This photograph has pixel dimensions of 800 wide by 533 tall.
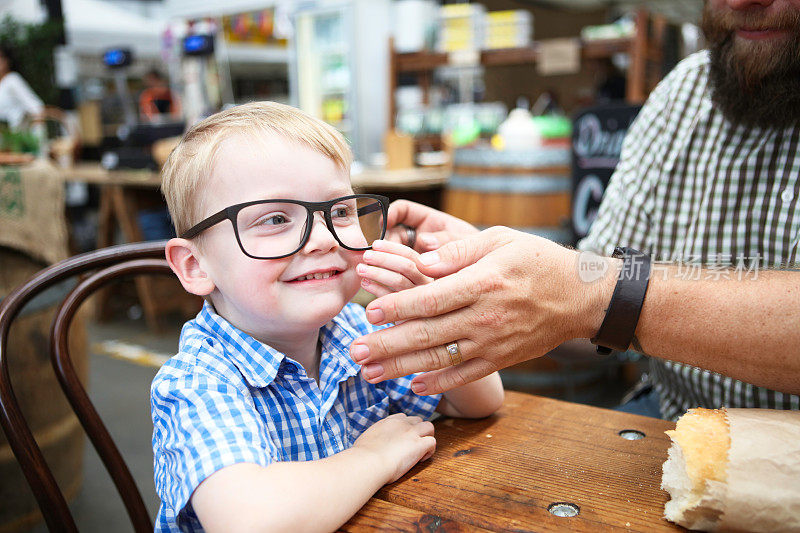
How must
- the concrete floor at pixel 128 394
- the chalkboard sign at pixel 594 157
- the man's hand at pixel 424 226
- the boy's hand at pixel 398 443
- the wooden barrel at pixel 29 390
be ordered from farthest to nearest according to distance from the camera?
the chalkboard sign at pixel 594 157
the concrete floor at pixel 128 394
the wooden barrel at pixel 29 390
the man's hand at pixel 424 226
the boy's hand at pixel 398 443

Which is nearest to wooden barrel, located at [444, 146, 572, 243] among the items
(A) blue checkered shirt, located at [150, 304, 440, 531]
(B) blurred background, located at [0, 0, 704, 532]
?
(B) blurred background, located at [0, 0, 704, 532]

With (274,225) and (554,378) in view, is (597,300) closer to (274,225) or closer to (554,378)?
(274,225)

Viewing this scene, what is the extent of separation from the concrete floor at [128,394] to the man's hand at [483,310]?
26.8 inches

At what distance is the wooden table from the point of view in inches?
29.6

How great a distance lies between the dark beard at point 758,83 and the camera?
1267 mm

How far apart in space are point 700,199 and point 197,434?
124 cm

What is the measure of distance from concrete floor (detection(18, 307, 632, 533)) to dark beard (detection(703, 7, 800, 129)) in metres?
0.66

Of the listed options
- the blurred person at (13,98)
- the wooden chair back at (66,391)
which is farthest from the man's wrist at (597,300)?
the blurred person at (13,98)

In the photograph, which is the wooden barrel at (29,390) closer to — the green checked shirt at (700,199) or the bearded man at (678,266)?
the bearded man at (678,266)

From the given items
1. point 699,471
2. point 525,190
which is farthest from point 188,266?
point 525,190

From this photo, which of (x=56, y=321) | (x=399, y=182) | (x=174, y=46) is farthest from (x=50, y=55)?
(x=56, y=321)

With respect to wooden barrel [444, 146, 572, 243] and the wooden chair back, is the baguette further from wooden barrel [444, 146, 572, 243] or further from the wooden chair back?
wooden barrel [444, 146, 572, 243]

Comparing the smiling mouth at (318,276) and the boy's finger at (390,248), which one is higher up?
the boy's finger at (390,248)

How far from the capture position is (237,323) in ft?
3.20
